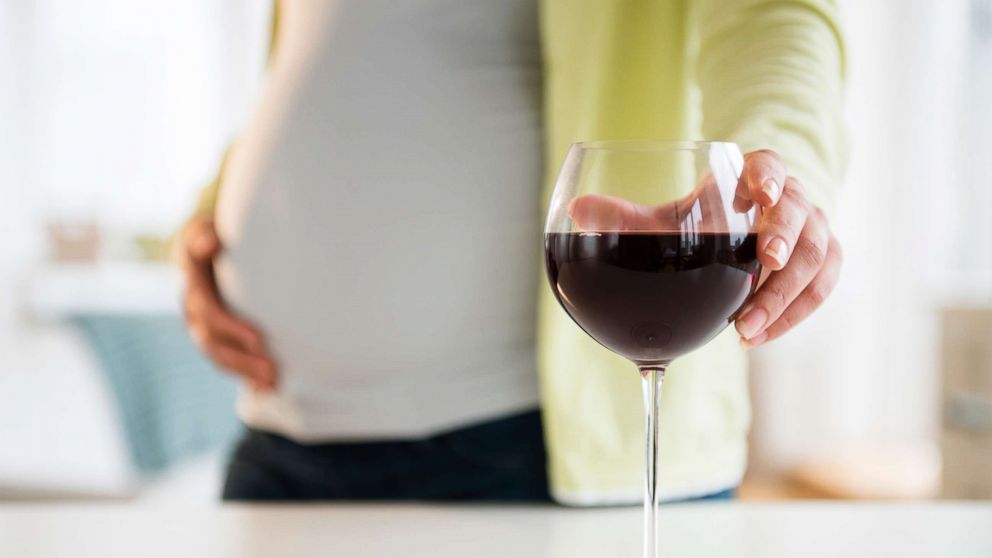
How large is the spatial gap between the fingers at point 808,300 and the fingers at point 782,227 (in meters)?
0.04

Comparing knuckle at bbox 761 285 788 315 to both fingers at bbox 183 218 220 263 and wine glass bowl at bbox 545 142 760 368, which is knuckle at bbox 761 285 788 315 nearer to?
wine glass bowl at bbox 545 142 760 368

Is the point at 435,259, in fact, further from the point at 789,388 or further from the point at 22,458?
the point at 789,388

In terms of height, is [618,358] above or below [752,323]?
below

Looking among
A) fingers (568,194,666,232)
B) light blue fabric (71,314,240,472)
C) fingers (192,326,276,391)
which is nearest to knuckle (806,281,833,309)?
fingers (568,194,666,232)

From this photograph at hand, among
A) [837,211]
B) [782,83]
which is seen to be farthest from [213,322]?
[837,211]

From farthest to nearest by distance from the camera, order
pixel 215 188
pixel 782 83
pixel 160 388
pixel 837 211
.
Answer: pixel 837 211, pixel 160 388, pixel 215 188, pixel 782 83

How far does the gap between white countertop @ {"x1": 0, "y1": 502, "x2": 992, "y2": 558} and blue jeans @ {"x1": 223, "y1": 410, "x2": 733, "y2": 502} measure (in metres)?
0.09

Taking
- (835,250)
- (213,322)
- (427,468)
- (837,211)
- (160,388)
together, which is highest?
(835,250)

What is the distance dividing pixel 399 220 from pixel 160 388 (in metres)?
2.33

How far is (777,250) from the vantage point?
0.59 m

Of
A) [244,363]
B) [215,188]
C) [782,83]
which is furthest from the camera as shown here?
[215,188]

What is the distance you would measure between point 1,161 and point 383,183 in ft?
13.0

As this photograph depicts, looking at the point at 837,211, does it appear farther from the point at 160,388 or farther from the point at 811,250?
the point at 811,250

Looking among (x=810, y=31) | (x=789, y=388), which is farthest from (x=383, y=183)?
(x=789, y=388)
